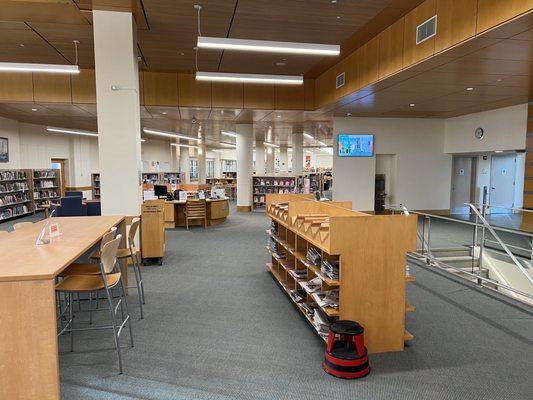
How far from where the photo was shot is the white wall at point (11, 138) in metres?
12.3

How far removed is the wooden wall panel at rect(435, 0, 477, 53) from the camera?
183 inches

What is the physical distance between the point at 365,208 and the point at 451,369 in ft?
29.6

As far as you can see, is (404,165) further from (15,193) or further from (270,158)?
(270,158)

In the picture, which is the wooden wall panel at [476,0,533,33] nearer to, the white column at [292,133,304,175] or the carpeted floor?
the carpeted floor

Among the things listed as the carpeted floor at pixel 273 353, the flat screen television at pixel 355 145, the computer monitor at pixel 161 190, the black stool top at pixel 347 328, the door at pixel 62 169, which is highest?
the flat screen television at pixel 355 145

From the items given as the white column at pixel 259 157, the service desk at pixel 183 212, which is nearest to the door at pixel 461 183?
the service desk at pixel 183 212

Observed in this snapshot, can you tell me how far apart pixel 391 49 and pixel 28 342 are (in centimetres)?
662

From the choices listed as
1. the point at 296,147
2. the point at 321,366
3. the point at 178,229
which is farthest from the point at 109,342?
the point at 296,147

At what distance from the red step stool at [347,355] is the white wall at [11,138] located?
13.3 meters

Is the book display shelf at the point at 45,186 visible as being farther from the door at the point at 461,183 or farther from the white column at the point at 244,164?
the door at the point at 461,183

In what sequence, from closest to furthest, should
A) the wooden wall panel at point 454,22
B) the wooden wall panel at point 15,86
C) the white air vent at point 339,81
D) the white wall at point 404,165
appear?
the wooden wall panel at point 454,22, the white air vent at point 339,81, the wooden wall panel at point 15,86, the white wall at point 404,165

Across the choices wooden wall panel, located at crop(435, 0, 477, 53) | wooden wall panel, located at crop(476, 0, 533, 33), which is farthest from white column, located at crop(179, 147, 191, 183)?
wooden wall panel, located at crop(476, 0, 533, 33)

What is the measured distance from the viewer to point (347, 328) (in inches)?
119

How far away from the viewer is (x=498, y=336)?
A: 3.65 m
